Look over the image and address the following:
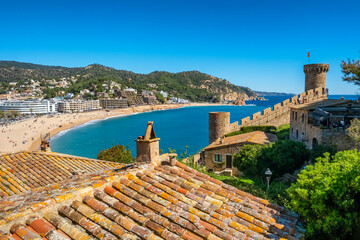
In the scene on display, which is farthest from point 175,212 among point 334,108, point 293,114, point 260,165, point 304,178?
point 293,114

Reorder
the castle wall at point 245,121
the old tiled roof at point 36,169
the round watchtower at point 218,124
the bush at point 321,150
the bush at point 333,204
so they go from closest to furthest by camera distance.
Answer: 1. the bush at point 333,204
2. the old tiled roof at point 36,169
3. the bush at point 321,150
4. the round watchtower at point 218,124
5. the castle wall at point 245,121

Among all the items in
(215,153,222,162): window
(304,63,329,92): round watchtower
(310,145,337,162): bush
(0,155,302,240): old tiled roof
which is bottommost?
(215,153,222,162): window

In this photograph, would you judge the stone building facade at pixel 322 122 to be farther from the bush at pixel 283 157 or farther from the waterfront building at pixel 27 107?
the waterfront building at pixel 27 107

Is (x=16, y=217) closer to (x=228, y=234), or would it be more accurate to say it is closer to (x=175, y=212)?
(x=175, y=212)

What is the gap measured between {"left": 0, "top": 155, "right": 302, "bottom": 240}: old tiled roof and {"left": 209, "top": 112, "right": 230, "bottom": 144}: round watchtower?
75.2 feet

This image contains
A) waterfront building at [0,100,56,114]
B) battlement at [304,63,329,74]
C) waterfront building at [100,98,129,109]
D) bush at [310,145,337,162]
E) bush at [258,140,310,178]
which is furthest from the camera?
waterfront building at [100,98,129,109]

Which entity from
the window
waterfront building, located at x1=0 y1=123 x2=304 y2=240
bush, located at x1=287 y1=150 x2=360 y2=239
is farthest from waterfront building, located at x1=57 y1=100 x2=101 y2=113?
bush, located at x1=287 y1=150 x2=360 y2=239

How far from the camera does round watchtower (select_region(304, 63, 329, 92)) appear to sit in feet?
112

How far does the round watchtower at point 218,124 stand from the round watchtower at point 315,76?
16.3 meters

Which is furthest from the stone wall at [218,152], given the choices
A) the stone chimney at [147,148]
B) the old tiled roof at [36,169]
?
the stone chimney at [147,148]

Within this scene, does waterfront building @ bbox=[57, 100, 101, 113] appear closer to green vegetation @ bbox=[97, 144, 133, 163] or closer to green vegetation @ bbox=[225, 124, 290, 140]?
green vegetation @ bbox=[97, 144, 133, 163]

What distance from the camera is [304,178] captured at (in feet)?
20.7

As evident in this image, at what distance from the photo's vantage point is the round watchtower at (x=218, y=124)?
27.3m

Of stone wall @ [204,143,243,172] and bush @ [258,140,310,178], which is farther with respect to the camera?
stone wall @ [204,143,243,172]
